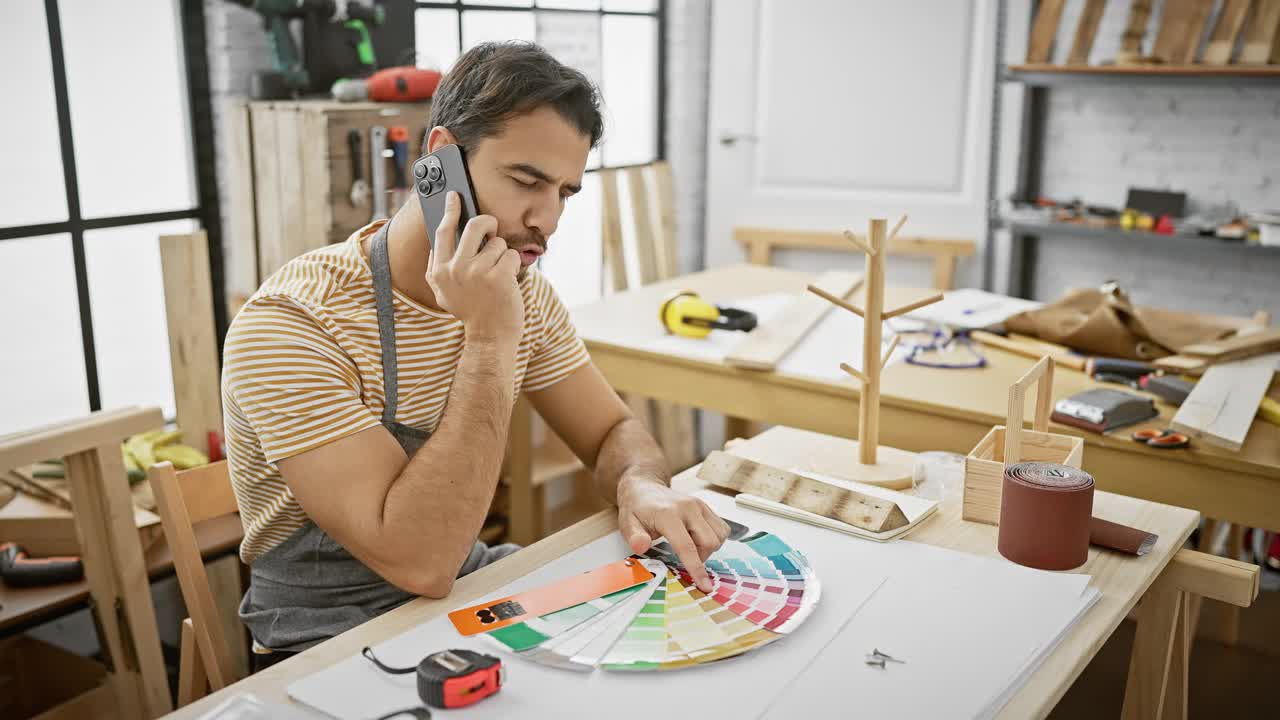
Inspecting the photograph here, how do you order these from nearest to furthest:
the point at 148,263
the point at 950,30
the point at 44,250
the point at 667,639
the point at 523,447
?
the point at 667,639 < the point at 44,250 < the point at 148,263 < the point at 523,447 < the point at 950,30

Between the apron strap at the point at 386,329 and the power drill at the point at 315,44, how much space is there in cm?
134

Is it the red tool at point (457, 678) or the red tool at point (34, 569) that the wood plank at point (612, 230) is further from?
the red tool at point (457, 678)

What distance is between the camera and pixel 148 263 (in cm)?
271

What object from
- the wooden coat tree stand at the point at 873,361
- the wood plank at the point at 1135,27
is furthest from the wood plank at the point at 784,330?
the wood plank at the point at 1135,27

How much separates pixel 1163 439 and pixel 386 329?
128 centimetres

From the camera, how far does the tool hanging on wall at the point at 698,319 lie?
261cm

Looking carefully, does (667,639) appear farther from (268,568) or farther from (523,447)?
(523,447)

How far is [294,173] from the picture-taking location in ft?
8.38

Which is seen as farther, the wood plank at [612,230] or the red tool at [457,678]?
the wood plank at [612,230]

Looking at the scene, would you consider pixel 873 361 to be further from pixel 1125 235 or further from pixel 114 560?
pixel 1125 235

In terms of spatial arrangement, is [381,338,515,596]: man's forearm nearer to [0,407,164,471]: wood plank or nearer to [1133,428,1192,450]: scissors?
[0,407,164,471]: wood plank

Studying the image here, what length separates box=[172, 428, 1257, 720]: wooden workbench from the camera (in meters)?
1.10

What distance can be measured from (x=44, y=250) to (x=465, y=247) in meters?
1.47

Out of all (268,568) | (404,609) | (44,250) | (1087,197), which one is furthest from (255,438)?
(1087,197)
